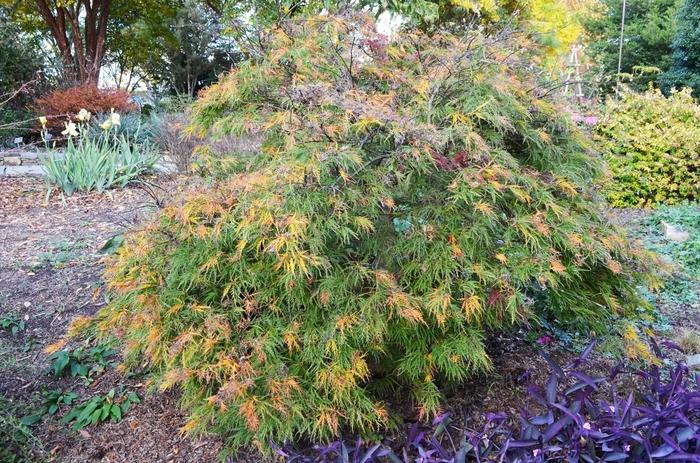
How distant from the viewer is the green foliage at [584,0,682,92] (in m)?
15.3

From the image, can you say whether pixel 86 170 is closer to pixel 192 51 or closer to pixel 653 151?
pixel 653 151

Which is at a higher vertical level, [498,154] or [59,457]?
[498,154]

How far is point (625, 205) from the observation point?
596 cm

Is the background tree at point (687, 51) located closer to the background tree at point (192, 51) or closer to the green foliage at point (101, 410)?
the background tree at point (192, 51)

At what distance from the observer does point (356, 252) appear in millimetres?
1875

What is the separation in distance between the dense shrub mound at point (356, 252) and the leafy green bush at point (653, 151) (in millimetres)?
4287

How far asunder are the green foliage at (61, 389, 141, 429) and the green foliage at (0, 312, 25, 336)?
0.79m

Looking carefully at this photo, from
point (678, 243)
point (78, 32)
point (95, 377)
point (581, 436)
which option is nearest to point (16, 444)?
point (95, 377)

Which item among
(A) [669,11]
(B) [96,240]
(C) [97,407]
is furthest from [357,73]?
(A) [669,11]

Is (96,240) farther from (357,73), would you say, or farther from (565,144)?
(565,144)

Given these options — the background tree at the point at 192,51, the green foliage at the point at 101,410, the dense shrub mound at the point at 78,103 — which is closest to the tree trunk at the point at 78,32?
the background tree at the point at 192,51

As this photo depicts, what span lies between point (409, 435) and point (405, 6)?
7.67 metres

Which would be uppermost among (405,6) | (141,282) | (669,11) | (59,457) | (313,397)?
(669,11)

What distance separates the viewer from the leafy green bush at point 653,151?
5.64m
